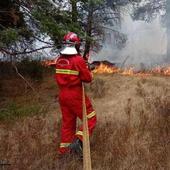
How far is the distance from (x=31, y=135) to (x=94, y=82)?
22.9 feet

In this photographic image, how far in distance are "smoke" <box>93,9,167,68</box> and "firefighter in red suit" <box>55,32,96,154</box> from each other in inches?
722

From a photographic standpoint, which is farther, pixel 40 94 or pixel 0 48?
pixel 40 94

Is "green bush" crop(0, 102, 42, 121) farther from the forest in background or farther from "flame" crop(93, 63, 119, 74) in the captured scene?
"flame" crop(93, 63, 119, 74)

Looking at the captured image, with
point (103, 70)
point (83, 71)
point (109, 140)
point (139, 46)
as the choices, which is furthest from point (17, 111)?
point (139, 46)

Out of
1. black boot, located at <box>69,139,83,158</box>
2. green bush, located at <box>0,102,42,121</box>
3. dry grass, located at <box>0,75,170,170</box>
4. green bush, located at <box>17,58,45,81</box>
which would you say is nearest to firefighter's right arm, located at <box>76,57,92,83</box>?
black boot, located at <box>69,139,83,158</box>

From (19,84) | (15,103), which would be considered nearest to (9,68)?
(19,84)

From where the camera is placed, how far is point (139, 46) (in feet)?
101

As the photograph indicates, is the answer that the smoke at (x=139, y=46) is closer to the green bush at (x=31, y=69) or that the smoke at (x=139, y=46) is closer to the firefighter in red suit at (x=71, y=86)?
the green bush at (x=31, y=69)

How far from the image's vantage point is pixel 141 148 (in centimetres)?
752

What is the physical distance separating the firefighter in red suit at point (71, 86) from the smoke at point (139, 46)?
1833 centimetres

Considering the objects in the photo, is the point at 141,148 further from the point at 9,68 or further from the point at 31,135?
the point at 9,68

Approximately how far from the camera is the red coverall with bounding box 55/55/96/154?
751 cm

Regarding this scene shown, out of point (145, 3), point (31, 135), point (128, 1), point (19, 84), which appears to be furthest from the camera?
point (145, 3)

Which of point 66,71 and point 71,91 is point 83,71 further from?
point 71,91
